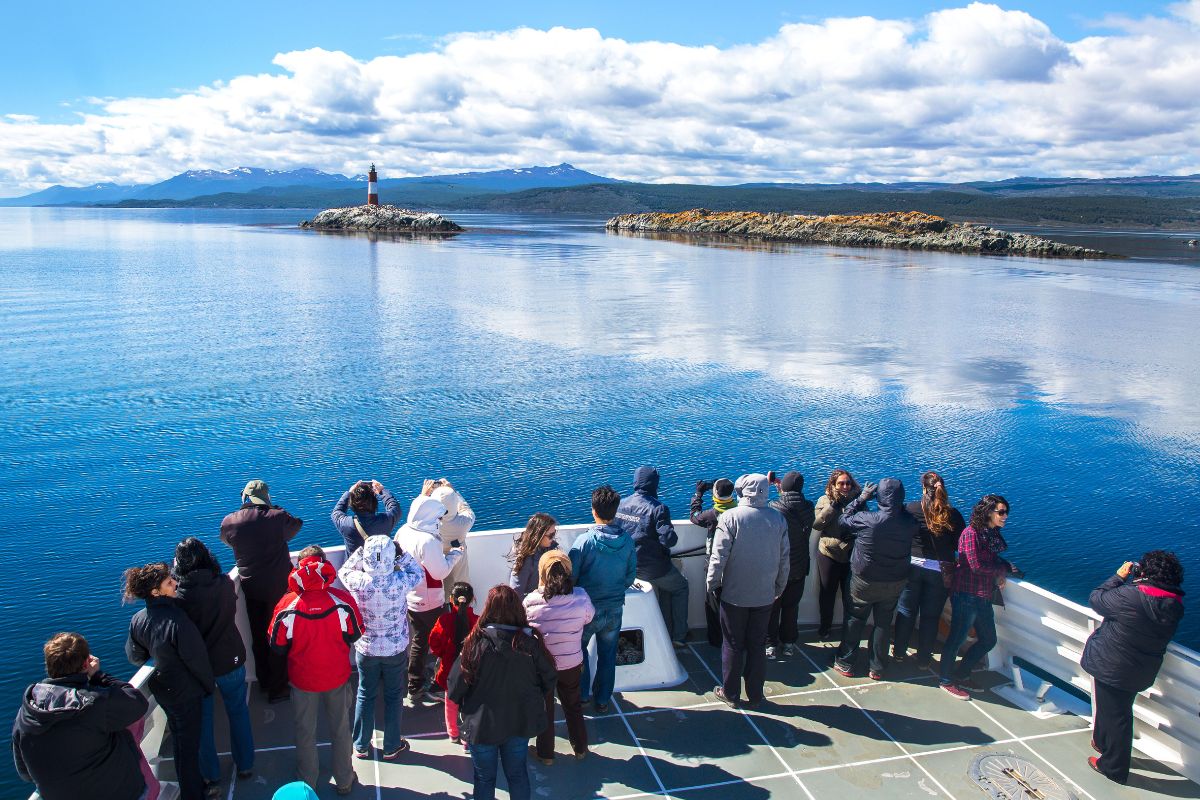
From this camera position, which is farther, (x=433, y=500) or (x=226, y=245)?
(x=226, y=245)

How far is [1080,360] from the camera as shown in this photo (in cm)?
2306

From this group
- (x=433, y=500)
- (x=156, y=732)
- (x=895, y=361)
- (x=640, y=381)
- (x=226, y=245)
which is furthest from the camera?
(x=226, y=245)

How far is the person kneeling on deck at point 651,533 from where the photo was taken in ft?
19.6

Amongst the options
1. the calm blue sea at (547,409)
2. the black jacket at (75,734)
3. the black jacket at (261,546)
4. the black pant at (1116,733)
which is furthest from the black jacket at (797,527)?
the calm blue sea at (547,409)

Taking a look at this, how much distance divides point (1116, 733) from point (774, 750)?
204 centimetres

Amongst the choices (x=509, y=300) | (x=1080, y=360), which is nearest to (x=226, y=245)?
(x=509, y=300)

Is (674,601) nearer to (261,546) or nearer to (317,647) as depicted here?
(317,647)

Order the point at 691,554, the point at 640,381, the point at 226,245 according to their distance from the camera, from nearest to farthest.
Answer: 1. the point at 691,554
2. the point at 640,381
3. the point at 226,245

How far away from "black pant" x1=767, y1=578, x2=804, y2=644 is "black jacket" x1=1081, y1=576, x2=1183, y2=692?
199cm

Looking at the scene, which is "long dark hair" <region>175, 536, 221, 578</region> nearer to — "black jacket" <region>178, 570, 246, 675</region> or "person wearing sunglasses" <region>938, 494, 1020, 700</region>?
"black jacket" <region>178, 570, 246, 675</region>

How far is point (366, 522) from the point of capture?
5730 mm

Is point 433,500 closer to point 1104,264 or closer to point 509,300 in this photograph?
point 509,300

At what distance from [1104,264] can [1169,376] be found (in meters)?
48.4

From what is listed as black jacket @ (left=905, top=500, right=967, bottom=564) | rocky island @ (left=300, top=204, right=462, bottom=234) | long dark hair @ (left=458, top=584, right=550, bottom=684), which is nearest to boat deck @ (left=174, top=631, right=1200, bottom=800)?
black jacket @ (left=905, top=500, right=967, bottom=564)
